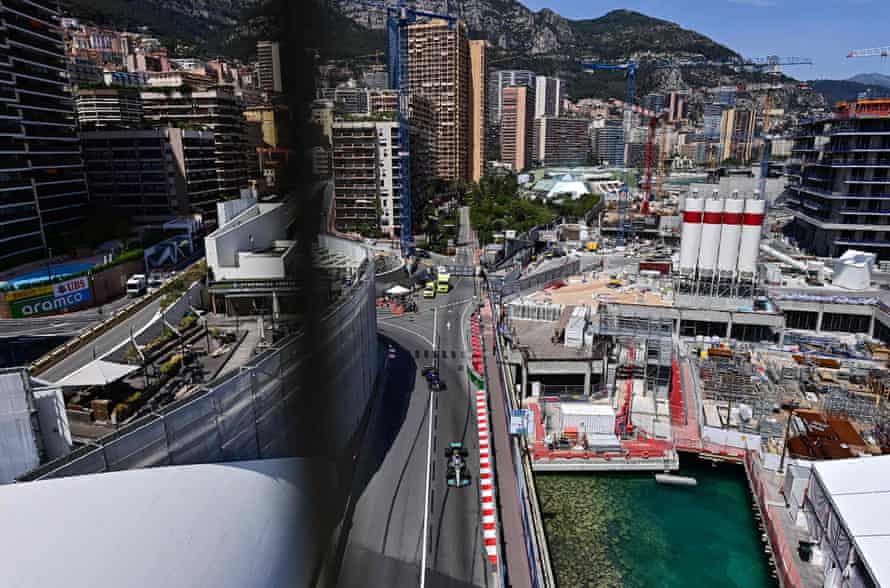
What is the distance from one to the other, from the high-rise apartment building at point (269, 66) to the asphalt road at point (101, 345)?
13.7ft

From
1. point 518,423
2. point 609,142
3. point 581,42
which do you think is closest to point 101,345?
point 518,423

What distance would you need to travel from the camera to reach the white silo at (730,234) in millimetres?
7883

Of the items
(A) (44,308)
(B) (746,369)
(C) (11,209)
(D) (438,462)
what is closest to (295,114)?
(D) (438,462)

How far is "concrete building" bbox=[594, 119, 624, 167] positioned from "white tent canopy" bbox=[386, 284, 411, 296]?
35450mm

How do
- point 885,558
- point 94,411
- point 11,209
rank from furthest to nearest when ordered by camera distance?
point 11,209 → point 94,411 → point 885,558

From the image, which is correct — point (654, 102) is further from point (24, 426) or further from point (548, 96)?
point (24, 426)

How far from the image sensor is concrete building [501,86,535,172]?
109 feet

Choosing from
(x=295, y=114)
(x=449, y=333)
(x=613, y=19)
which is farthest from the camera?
(x=613, y=19)

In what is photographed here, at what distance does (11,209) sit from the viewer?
9508 millimetres

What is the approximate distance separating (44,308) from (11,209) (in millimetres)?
2707

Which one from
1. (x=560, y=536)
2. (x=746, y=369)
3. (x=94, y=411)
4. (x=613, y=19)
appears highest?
(x=613, y=19)

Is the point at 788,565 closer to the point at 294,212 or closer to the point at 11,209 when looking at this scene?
the point at 294,212

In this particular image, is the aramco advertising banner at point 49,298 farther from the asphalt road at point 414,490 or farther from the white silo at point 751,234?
the white silo at point 751,234

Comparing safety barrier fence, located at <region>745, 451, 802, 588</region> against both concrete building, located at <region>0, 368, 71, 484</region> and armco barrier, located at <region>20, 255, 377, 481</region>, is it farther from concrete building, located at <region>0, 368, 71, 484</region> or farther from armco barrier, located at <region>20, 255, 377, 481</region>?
concrete building, located at <region>0, 368, 71, 484</region>
